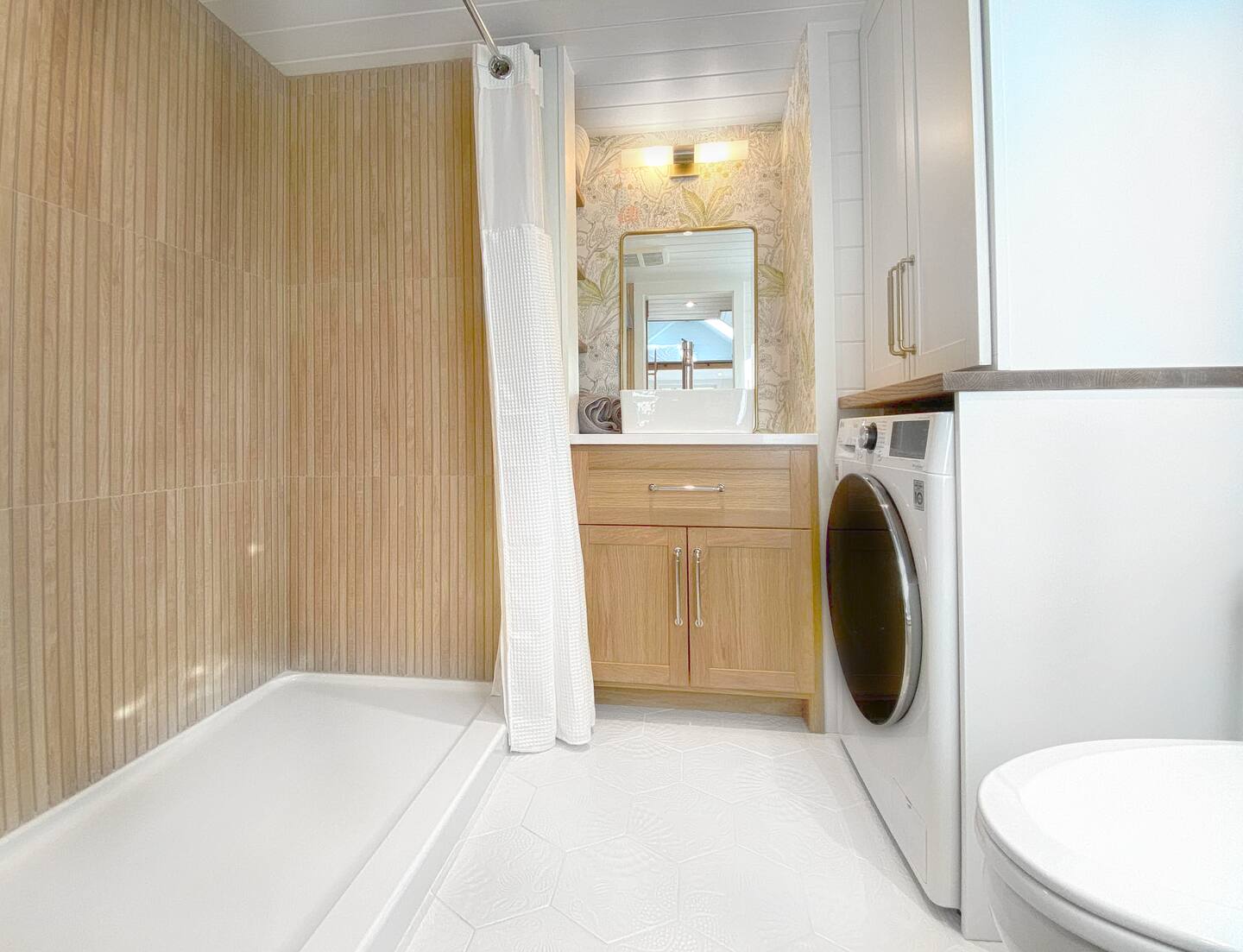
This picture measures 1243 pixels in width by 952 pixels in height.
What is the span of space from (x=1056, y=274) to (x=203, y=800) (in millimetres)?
2130

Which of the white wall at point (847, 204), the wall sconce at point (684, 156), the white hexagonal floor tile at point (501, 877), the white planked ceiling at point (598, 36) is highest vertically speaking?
the white planked ceiling at point (598, 36)

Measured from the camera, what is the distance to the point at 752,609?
5.77 feet

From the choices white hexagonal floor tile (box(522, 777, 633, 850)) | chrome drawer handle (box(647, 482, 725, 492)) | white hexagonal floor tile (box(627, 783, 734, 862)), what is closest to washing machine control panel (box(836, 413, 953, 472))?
chrome drawer handle (box(647, 482, 725, 492))

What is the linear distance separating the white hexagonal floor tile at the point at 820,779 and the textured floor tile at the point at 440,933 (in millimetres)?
841

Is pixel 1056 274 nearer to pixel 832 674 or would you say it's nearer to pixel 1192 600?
pixel 1192 600

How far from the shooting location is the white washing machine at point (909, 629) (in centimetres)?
104

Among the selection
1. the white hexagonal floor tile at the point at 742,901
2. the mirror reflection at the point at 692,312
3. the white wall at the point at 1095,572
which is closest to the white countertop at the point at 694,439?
the mirror reflection at the point at 692,312

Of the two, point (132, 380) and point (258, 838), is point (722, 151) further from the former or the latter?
point (258, 838)

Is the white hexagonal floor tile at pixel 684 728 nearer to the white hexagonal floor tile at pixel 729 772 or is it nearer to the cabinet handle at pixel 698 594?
the white hexagonal floor tile at pixel 729 772

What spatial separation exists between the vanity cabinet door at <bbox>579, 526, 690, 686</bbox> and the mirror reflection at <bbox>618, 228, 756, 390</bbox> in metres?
0.78

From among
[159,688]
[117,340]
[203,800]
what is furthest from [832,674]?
[117,340]

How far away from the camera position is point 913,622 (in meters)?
1.09

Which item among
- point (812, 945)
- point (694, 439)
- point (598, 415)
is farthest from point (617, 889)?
point (598, 415)

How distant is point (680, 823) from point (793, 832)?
26 cm
